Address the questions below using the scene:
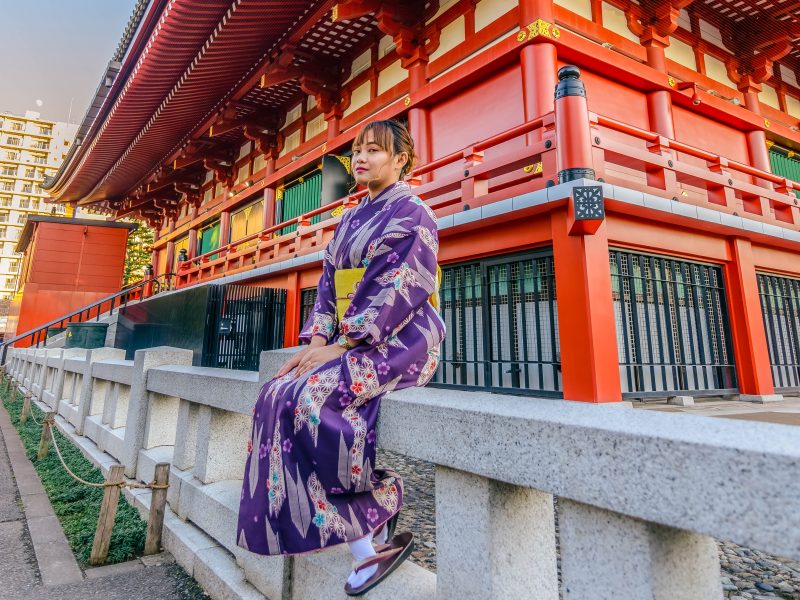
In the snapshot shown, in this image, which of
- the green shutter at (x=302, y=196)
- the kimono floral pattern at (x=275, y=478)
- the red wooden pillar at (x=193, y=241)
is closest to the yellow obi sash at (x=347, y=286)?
the kimono floral pattern at (x=275, y=478)

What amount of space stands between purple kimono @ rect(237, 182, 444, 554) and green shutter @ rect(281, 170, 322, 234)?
27.9 ft

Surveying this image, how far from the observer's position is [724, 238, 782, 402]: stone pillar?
→ 5.23 metres

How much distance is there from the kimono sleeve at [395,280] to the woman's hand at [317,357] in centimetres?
7

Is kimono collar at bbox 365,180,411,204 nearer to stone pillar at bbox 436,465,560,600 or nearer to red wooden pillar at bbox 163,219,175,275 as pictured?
stone pillar at bbox 436,465,560,600

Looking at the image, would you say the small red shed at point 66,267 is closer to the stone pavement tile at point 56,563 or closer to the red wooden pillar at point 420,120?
the red wooden pillar at point 420,120

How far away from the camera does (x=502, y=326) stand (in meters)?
5.11

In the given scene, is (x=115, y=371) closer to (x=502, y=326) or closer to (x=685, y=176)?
(x=502, y=326)

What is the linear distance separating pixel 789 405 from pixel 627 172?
11.4 feet

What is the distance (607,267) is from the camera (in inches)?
167

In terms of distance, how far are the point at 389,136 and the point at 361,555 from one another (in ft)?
4.82

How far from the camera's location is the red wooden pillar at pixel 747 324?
5246 millimetres

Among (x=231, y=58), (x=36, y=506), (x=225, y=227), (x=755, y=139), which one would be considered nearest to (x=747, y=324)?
(x=755, y=139)

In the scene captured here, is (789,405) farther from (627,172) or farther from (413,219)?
(413,219)

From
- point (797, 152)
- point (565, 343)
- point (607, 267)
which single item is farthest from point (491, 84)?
point (797, 152)
